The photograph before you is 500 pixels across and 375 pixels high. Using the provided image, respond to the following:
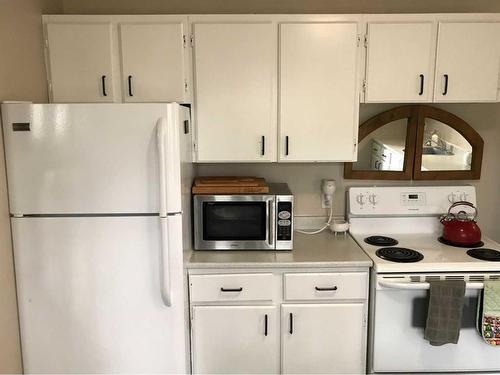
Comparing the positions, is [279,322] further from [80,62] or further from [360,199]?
[80,62]

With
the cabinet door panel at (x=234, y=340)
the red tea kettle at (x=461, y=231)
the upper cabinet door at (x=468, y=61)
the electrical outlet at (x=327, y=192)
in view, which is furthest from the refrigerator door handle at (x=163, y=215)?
the red tea kettle at (x=461, y=231)

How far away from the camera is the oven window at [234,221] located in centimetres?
234

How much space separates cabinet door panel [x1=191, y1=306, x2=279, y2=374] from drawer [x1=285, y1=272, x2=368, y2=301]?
0.17m

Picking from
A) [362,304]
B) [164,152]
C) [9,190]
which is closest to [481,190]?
[362,304]

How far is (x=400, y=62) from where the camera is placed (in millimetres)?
2316

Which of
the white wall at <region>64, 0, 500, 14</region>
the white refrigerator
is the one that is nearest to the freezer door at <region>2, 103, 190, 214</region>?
the white refrigerator

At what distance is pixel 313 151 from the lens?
241cm

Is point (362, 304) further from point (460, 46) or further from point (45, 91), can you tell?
point (45, 91)

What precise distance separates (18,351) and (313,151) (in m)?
1.86

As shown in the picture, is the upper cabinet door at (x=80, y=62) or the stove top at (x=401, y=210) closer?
the upper cabinet door at (x=80, y=62)

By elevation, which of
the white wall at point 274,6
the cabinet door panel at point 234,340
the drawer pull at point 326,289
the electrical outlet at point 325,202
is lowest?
the cabinet door panel at point 234,340

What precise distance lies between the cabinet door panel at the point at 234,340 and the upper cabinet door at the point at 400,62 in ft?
4.51

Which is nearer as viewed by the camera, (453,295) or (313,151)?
(453,295)

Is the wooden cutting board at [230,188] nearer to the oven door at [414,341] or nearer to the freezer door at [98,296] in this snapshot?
the freezer door at [98,296]
